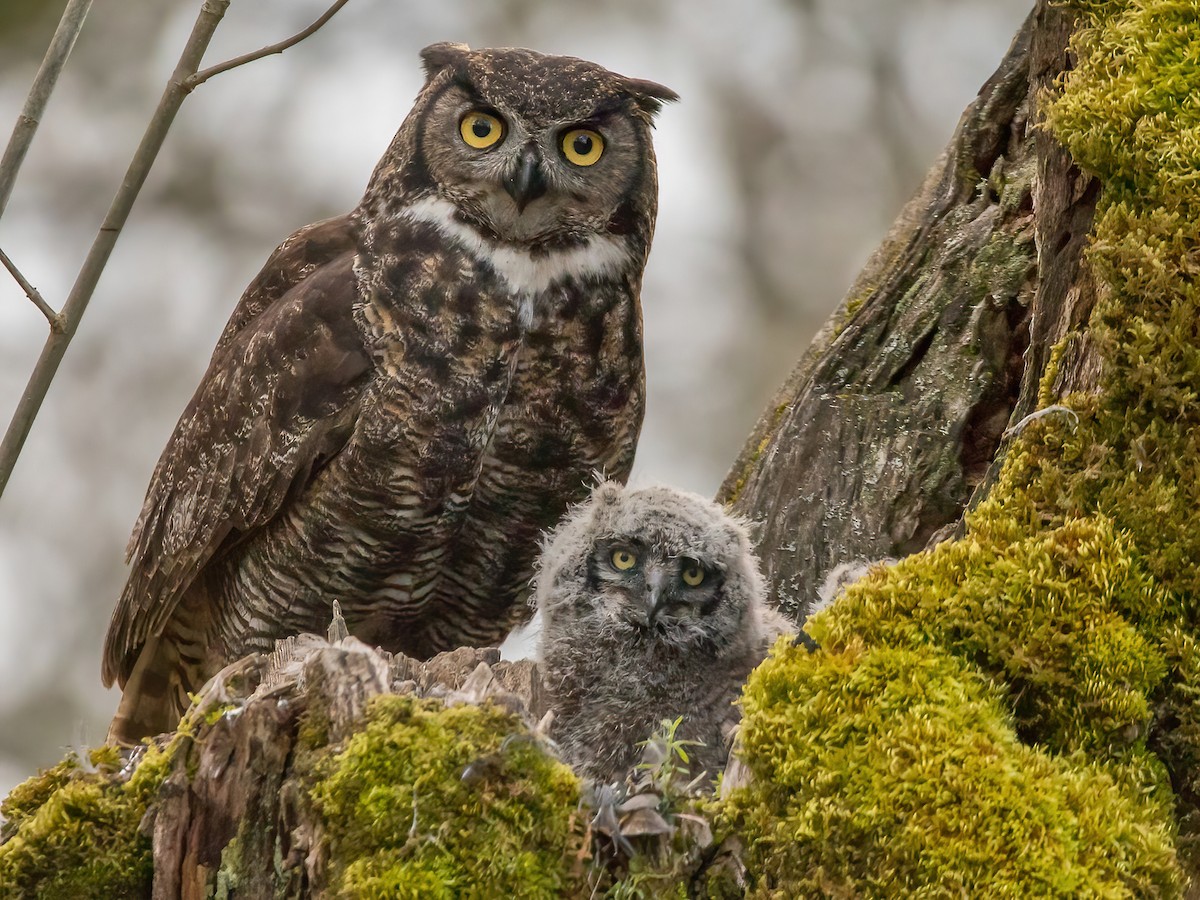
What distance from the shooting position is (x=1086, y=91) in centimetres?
210

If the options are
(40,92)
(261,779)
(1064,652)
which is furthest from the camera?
(40,92)

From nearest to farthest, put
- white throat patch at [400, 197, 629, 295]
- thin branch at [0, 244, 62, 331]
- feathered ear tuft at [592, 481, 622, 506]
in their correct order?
thin branch at [0, 244, 62, 331]
feathered ear tuft at [592, 481, 622, 506]
white throat patch at [400, 197, 629, 295]

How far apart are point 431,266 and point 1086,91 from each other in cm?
159

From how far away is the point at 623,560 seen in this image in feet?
9.24

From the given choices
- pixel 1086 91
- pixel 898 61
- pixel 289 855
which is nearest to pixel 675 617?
pixel 289 855

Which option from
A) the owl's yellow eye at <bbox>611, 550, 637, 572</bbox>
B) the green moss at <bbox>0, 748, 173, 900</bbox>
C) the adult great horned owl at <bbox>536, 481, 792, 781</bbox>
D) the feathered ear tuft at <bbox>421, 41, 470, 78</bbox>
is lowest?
the green moss at <bbox>0, 748, 173, 900</bbox>

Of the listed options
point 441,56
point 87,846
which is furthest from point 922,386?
point 87,846

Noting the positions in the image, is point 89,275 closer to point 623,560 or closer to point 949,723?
point 623,560

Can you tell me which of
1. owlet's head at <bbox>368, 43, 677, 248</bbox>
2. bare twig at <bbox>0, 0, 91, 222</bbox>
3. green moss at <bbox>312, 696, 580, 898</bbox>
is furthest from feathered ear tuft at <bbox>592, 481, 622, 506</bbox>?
bare twig at <bbox>0, 0, 91, 222</bbox>

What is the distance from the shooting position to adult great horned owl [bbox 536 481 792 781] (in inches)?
103

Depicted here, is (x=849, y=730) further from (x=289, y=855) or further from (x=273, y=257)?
(x=273, y=257)

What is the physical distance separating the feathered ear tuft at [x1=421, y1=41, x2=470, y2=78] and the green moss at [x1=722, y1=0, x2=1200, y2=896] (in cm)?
177

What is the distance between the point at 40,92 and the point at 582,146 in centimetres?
140

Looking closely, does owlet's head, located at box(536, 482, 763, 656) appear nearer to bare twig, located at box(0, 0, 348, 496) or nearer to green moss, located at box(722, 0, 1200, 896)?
green moss, located at box(722, 0, 1200, 896)
